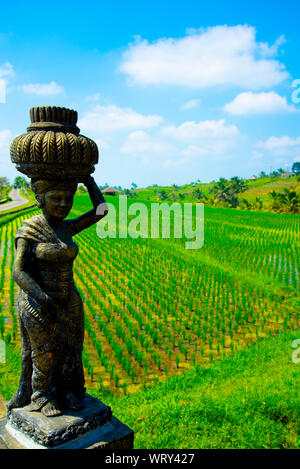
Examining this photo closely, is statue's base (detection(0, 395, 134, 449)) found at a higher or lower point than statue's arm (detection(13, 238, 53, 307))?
lower

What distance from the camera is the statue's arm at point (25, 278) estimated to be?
257 cm

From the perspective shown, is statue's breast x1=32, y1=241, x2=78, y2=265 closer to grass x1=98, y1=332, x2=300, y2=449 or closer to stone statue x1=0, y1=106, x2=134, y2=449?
stone statue x1=0, y1=106, x2=134, y2=449

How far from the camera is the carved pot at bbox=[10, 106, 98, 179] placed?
2445mm

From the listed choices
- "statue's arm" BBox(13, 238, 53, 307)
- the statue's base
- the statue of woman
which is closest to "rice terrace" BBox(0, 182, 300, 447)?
the statue's base

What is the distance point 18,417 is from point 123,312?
5239mm

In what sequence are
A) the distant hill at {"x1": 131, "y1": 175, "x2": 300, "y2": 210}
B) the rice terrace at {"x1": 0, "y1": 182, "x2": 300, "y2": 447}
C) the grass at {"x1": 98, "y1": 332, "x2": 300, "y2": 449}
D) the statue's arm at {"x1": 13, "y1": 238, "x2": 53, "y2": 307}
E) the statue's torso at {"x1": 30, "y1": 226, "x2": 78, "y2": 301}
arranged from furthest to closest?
the distant hill at {"x1": 131, "y1": 175, "x2": 300, "y2": 210}, the rice terrace at {"x1": 0, "y1": 182, "x2": 300, "y2": 447}, the grass at {"x1": 98, "y1": 332, "x2": 300, "y2": 449}, the statue's torso at {"x1": 30, "y1": 226, "x2": 78, "y2": 301}, the statue's arm at {"x1": 13, "y1": 238, "x2": 53, "y2": 307}

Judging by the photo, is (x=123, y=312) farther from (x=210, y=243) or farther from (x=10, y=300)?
(x=210, y=243)

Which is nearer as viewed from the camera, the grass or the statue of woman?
the statue of woman

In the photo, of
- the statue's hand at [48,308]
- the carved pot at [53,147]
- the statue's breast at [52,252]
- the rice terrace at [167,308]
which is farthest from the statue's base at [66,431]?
the rice terrace at [167,308]

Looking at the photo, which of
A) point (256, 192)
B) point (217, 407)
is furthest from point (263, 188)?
point (217, 407)

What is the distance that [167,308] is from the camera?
8094mm

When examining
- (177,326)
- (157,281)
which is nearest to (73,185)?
(177,326)

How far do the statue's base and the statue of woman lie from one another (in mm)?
78

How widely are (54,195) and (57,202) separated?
2.3 inches
